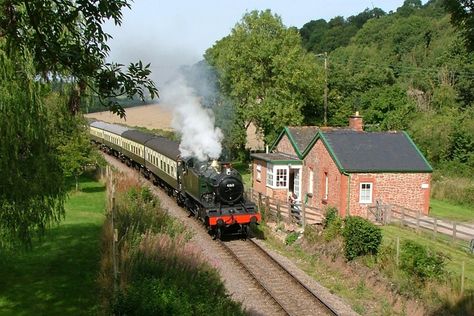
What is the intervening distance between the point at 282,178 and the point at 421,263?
13.3 meters

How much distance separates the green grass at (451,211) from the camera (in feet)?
82.1

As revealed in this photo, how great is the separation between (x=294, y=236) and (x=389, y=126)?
30.5 m

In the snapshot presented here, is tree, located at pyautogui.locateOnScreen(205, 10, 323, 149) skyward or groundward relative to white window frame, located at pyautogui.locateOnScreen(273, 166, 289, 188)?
skyward

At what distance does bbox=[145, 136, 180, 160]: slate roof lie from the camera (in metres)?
24.5

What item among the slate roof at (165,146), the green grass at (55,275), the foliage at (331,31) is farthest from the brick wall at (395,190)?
the foliage at (331,31)

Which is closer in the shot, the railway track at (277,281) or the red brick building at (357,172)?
the railway track at (277,281)

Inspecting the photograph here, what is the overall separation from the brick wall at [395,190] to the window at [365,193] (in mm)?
158

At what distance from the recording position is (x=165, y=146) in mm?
27078

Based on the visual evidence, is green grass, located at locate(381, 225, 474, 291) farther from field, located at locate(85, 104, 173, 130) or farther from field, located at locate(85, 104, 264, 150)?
field, located at locate(85, 104, 173, 130)

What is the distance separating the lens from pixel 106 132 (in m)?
48.4

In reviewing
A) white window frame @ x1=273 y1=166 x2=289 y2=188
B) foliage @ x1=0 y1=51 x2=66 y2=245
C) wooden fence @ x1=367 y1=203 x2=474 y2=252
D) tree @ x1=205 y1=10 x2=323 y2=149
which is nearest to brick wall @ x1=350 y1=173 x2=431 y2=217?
wooden fence @ x1=367 y1=203 x2=474 y2=252

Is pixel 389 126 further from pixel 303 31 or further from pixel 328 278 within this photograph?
pixel 303 31

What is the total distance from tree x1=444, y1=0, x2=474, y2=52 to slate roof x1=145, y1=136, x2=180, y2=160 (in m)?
18.2

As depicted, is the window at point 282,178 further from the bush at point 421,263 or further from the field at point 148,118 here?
the field at point 148,118
